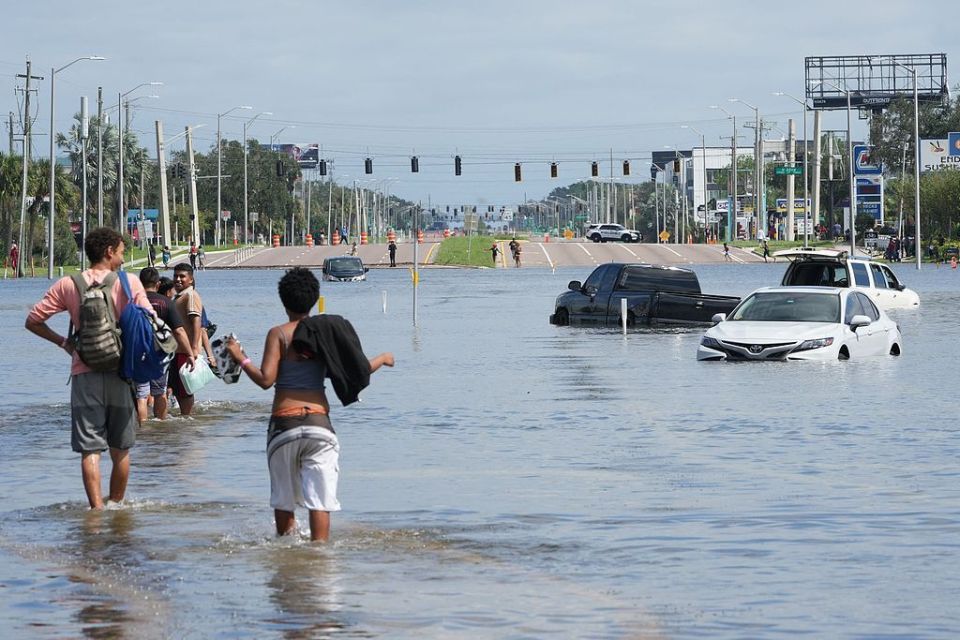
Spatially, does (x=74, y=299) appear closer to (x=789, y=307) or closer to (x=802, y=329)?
(x=802, y=329)

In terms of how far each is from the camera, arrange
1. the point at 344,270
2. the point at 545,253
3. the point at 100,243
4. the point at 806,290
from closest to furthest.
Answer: the point at 100,243 < the point at 806,290 < the point at 344,270 < the point at 545,253

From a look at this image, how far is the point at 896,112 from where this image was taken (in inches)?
6058

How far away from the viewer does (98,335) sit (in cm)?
1147

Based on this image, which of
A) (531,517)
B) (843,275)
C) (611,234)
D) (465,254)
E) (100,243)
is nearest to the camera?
(100,243)

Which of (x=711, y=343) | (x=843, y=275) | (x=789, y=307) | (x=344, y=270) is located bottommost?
(x=711, y=343)

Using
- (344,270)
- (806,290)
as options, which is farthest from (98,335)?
(344,270)

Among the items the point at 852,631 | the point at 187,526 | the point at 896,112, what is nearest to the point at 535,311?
the point at 187,526

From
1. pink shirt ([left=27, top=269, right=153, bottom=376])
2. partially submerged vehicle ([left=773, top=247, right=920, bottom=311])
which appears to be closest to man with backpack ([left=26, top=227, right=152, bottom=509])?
pink shirt ([left=27, top=269, right=153, bottom=376])

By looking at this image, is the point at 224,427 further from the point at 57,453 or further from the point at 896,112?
the point at 896,112

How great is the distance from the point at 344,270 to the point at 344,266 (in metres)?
0.36

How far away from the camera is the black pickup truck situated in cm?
3803

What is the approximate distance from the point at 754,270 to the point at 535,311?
47229mm

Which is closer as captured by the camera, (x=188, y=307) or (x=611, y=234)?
(x=188, y=307)

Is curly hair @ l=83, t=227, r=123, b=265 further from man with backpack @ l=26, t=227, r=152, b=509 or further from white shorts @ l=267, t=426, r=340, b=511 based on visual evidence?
white shorts @ l=267, t=426, r=340, b=511
